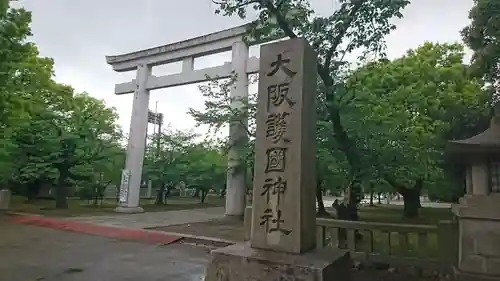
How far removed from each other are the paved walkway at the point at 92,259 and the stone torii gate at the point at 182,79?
654 centimetres

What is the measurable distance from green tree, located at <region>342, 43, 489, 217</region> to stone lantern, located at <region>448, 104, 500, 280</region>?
226 cm

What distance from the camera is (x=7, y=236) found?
9586 mm

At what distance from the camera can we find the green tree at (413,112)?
26.2 feet

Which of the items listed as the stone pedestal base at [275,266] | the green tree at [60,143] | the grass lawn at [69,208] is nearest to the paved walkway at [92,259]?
the stone pedestal base at [275,266]

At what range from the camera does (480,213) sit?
537cm

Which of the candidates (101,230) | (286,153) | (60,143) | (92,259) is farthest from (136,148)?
(286,153)

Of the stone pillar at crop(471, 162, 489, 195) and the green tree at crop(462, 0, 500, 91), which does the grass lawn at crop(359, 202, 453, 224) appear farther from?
the stone pillar at crop(471, 162, 489, 195)

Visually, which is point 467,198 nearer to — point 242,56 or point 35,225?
point 242,56

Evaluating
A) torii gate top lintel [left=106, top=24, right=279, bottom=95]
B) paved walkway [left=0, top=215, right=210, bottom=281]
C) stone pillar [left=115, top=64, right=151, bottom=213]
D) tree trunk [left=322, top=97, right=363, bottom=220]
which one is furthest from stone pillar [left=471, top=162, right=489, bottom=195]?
stone pillar [left=115, top=64, right=151, bottom=213]

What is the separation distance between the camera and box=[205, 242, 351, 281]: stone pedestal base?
3676mm

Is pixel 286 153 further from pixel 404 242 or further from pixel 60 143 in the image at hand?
pixel 60 143

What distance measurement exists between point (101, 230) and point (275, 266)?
345 inches

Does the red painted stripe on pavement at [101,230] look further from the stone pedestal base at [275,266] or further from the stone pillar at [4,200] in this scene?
the stone pedestal base at [275,266]

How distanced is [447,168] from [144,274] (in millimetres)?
12059
